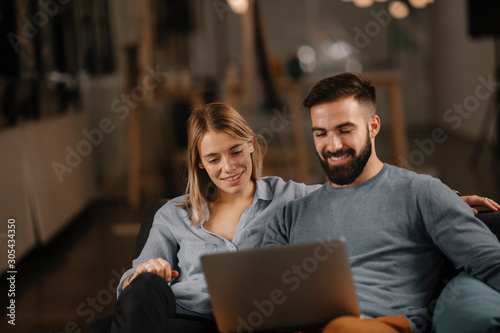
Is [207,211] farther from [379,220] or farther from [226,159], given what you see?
[379,220]

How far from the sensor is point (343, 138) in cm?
153

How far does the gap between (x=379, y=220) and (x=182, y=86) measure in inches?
156

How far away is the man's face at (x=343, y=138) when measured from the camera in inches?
59.9

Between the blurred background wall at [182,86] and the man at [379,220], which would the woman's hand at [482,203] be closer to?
the man at [379,220]

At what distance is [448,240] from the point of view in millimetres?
1401

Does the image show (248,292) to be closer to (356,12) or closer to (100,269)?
(100,269)

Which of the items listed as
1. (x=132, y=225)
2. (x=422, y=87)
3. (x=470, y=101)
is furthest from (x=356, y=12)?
(x=132, y=225)

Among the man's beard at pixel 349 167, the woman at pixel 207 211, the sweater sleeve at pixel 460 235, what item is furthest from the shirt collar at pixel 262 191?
the sweater sleeve at pixel 460 235

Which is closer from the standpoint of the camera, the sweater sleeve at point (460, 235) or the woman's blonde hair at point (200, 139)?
the sweater sleeve at point (460, 235)

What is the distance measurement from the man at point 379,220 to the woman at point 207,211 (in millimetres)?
118

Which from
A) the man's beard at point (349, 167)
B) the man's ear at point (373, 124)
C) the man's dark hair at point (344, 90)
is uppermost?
the man's dark hair at point (344, 90)

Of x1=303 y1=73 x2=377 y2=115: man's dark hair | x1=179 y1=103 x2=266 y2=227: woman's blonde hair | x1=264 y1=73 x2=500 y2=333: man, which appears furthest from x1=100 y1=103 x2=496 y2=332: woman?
x1=303 y1=73 x2=377 y2=115: man's dark hair

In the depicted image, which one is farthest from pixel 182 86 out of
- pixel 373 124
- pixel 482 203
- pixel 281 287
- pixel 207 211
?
pixel 281 287

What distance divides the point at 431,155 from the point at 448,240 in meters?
5.37
